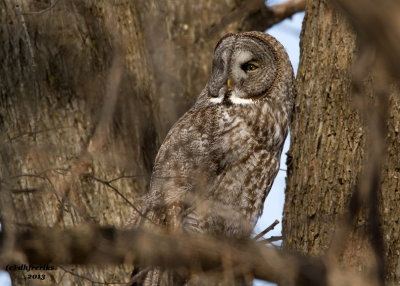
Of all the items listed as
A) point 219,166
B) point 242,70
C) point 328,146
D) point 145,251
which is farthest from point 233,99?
point 145,251

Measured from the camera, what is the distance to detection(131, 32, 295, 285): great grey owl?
3.33 metres

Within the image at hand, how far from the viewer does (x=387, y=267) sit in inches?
118

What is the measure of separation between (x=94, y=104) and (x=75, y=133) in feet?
0.83

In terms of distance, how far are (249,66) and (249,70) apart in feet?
0.09

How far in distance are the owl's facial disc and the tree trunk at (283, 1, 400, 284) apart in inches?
12.2

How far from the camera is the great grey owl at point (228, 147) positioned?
131 inches

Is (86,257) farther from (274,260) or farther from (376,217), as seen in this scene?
(376,217)

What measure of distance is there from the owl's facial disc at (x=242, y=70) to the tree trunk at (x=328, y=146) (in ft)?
1.02

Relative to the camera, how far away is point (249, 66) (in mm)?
3955

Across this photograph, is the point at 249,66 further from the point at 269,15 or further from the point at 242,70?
the point at 269,15

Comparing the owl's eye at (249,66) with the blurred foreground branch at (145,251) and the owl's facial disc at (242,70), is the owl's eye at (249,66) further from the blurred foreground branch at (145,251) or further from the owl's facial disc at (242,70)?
the blurred foreground branch at (145,251)

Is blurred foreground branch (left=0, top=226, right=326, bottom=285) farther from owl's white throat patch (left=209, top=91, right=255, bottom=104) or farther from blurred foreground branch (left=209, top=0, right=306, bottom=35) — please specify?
blurred foreground branch (left=209, top=0, right=306, bottom=35)

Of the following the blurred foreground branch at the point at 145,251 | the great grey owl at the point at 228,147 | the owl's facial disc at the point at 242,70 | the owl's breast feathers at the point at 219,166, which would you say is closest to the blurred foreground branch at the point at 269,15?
the great grey owl at the point at 228,147

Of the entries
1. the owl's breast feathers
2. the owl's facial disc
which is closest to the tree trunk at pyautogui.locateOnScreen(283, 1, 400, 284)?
the owl's breast feathers
